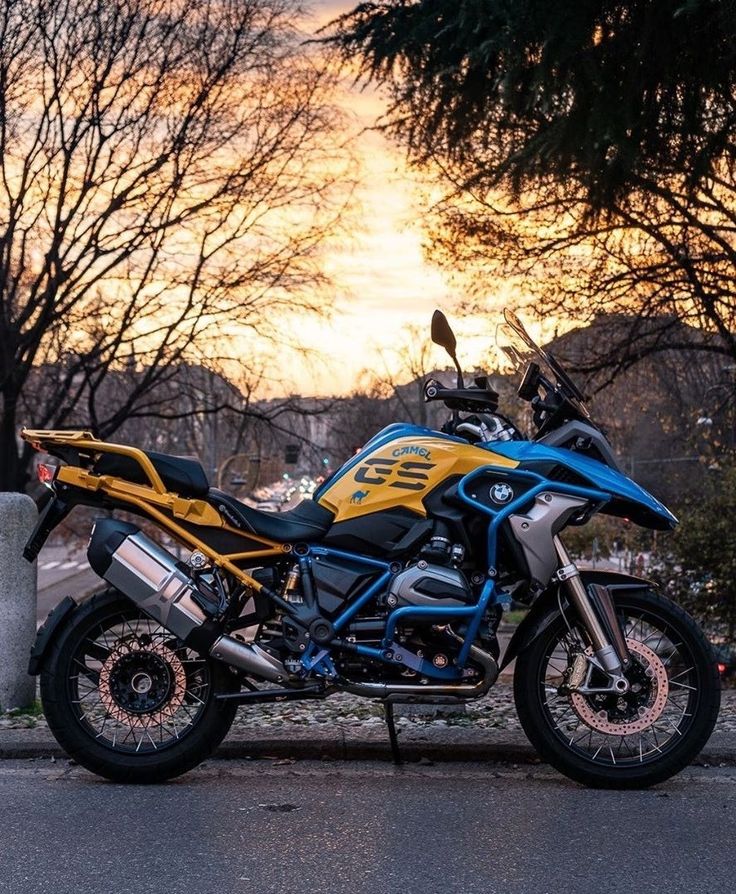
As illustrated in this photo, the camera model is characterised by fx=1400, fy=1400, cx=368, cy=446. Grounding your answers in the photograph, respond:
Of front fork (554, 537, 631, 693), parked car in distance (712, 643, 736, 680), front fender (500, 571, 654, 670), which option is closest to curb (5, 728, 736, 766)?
front fender (500, 571, 654, 670)

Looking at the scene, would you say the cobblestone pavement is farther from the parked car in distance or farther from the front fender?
the parked car in distance

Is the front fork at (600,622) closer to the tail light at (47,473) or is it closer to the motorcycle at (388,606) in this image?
the motorcycle at (388,606)

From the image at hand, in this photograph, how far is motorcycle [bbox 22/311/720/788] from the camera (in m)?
5.00

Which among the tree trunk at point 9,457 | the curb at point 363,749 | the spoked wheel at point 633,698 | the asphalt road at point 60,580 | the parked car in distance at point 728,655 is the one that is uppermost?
the tree trunk at point 9,457

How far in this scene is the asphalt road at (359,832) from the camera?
389 cm

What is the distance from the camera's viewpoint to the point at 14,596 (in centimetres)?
625

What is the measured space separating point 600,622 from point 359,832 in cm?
123

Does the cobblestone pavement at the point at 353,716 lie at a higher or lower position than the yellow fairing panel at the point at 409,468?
lower

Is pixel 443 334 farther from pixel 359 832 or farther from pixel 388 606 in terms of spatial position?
pixel 359 832

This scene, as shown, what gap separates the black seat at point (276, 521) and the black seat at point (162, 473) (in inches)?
2.5

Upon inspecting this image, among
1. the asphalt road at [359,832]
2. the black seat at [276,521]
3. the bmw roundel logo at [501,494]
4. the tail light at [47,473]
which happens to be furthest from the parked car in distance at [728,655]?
the tail light at [47,473]

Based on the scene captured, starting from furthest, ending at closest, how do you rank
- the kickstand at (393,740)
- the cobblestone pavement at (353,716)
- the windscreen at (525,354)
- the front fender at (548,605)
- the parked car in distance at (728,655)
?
the parked car in distance at (728,655) < the cobblestone pavement at (353,716) < the kickstand at (393,740) < the windscreen at (525,354) < the front fender at (548,605)

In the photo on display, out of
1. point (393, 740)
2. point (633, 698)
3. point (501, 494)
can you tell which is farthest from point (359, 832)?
point (501, 494)

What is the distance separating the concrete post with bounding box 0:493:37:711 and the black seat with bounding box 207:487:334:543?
Result: 4.77 feet
